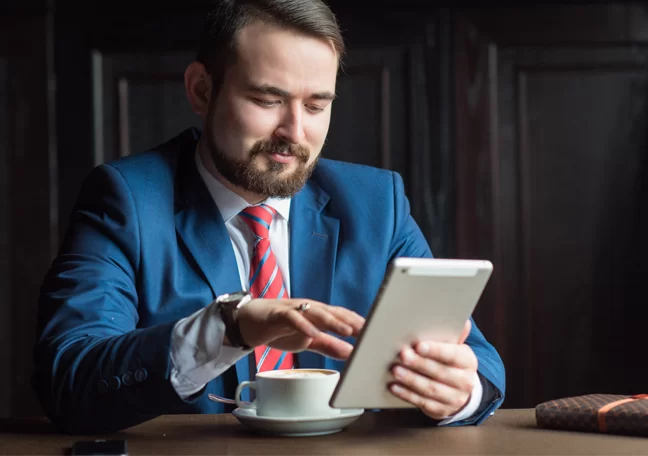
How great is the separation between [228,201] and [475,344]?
1.96 feet

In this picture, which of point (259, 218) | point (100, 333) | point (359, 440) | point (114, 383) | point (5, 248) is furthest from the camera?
point (5, 248)

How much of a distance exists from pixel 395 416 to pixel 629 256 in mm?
2030

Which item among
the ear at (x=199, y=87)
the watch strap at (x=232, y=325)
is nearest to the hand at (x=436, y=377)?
the watch strap at (x=232, y=325)

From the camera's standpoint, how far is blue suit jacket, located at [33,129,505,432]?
1330mm

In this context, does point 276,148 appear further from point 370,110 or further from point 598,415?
point 370,110

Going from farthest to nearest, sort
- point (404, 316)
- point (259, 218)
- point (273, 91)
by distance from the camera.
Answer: point (259, 218) < point (273, 91) < point (404, 316)

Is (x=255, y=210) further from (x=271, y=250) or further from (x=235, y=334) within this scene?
(x=235, y=334)

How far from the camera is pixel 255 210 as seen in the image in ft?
6.05

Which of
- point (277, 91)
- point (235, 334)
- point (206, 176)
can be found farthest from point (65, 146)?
point (235, 334)

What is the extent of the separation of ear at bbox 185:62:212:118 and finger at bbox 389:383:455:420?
0.92 metres

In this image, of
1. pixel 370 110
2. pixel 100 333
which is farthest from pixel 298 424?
pixel 370 110

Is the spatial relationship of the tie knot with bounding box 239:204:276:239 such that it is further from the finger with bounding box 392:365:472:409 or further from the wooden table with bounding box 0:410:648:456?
the finger with bounding box 392:365:472:409

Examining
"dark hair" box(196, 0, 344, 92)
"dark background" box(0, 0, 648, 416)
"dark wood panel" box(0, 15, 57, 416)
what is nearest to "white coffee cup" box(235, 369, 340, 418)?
"dark hair" box(196, 0, 344, 92)

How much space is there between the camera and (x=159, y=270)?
66.7 inches
